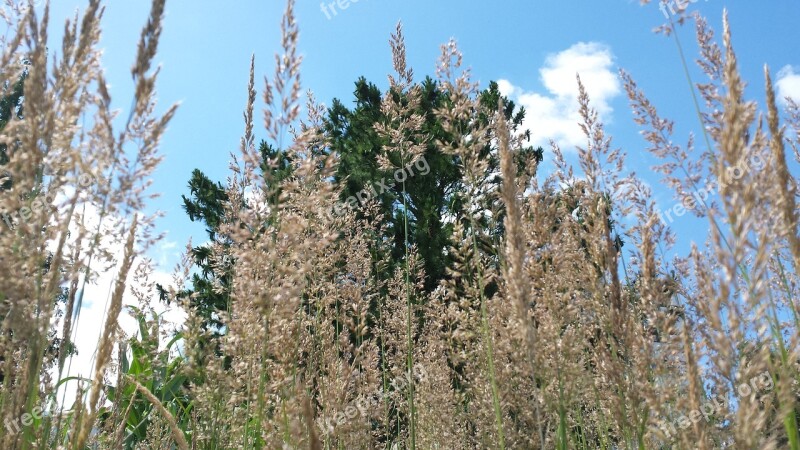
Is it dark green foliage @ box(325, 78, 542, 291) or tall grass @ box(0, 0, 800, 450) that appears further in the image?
dark green foliage @ box(325, 78, 542, 291)

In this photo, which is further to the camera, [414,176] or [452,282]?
[414,176]

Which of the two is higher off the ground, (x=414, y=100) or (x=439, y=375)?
(x=414, y=100)

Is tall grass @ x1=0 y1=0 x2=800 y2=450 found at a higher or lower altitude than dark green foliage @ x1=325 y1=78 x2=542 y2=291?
lower

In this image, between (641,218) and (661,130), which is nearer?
(661,130)

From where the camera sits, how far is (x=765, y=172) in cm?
162

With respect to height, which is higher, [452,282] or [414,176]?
[414,176]

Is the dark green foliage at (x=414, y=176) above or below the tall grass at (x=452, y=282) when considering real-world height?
above

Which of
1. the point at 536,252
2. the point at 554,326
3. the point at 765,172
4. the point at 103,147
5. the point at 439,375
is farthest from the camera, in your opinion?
the point at 439,375

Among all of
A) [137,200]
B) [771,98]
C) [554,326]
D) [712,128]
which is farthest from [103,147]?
[771,98]

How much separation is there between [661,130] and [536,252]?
0.79 m

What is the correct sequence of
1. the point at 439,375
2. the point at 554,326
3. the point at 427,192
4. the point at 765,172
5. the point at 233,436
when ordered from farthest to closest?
1. the point at 427,192
2. the point at 439,375
3. the point at 233,436
4. the point at 554,326
5. the point at 765,172

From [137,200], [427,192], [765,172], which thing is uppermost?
[427,192]

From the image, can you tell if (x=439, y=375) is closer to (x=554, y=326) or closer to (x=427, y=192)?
(x=554, y=326)

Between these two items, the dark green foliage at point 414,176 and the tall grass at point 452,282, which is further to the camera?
the dark green foliage at point 414,176
